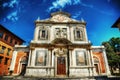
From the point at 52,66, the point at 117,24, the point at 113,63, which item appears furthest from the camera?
the point at 113,63

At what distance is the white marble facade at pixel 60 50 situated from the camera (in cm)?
2038

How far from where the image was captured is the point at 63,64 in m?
21.5

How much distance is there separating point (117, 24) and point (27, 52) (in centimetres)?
1802

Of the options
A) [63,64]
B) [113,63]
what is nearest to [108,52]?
[113,63]

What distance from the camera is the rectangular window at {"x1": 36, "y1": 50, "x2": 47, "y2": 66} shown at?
68.8 ft

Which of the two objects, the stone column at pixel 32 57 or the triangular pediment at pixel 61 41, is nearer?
the stone column at pixel 32 57

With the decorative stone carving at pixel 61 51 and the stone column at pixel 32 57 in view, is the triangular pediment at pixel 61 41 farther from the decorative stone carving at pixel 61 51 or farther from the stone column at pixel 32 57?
the stone column at pixel 32 57

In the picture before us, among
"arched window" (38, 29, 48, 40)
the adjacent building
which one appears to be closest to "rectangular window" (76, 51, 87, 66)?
"arched window" (38, 29, 48, 40)

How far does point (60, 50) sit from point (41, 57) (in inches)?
159

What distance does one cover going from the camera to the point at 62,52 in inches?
870

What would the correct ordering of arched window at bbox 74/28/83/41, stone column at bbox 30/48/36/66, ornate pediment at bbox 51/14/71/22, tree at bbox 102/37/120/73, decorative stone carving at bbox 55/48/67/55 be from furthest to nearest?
tree at bbox 102/37/120/73 → ornate pediment at bbox 51/14/71/22 → arched window at bbox 74/28/83/41 → decorative stone carving at bbox 55/48/67/55 → stone column at bbox 30/48/36/66

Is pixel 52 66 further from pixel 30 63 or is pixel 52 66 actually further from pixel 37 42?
pixel 37 42

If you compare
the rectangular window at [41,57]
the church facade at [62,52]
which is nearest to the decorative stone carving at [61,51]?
the church facade at [62,52]

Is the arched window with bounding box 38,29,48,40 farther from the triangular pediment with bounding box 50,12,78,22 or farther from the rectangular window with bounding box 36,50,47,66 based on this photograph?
the triangular pediment with bounding box 50,12,78,22
